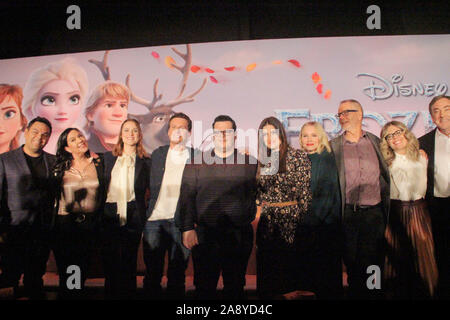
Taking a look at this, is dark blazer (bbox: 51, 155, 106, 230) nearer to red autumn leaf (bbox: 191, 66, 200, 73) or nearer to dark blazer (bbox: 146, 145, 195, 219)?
dark blazer (bbox: 146, 145, 195, 219)

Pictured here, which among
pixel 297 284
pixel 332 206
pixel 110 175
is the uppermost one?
pixel 110 175

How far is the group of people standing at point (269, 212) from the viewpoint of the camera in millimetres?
2775

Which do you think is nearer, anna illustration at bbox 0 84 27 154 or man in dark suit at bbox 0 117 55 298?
man in dark suit at bbox 0 117 55 298

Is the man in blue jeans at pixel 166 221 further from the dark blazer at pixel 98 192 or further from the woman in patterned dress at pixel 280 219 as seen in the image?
the woman in patterned dress at pixel 280 219

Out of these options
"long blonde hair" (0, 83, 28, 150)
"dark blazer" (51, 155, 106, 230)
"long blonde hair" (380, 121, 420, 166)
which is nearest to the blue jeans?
"dark blazer" (51, 155, 106, 230)

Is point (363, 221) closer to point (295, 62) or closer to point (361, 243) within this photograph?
point (361, 243)

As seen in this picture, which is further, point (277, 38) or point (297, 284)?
point (277, 38)

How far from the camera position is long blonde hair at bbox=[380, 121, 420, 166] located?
9.26 feet

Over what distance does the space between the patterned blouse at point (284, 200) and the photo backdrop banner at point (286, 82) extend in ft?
0.89

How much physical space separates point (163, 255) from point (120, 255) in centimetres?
36
